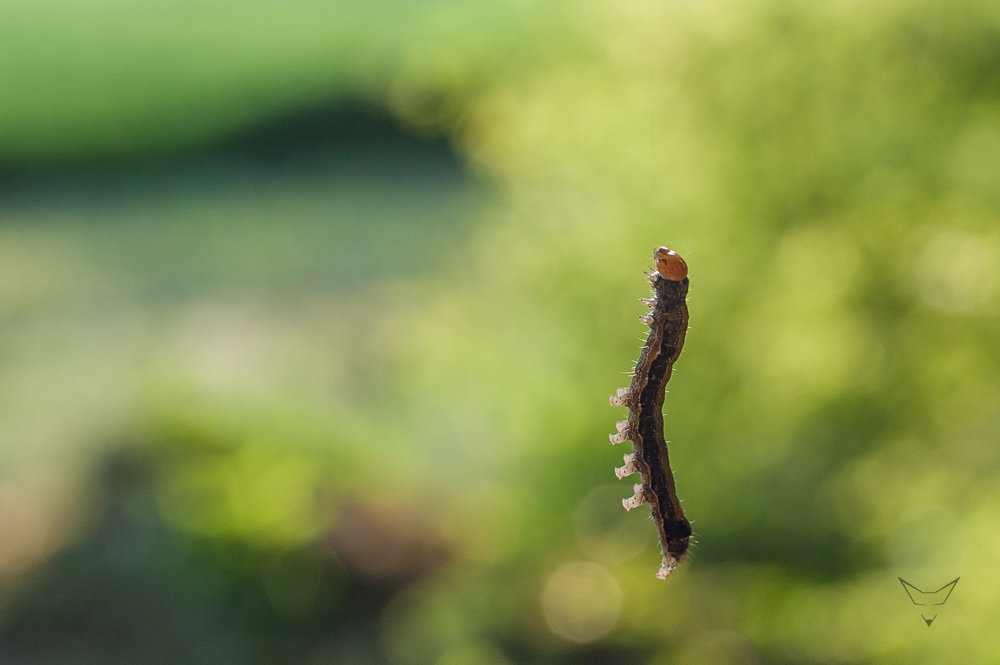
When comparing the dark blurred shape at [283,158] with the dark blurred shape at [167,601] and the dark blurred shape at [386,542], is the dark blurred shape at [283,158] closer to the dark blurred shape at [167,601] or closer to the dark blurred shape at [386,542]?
the dark blurred shape at [386,542]

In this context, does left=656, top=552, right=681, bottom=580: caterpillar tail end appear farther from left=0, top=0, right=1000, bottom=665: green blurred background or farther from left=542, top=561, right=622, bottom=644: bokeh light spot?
left=542, top=561, right=622, bottom=644: bokeh light spot

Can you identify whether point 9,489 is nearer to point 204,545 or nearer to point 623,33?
point 204,545

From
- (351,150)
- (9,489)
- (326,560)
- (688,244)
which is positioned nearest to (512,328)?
(688,244)

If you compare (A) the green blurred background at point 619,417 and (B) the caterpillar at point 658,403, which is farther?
(A) the green blurred background at point 619,417

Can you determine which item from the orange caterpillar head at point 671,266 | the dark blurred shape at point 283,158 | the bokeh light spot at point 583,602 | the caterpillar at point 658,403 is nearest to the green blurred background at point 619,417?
the bokeh light spot at point 583,602

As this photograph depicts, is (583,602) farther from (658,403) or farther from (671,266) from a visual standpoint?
(671,266)

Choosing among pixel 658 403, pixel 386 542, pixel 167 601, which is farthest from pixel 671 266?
pixel 386 542
